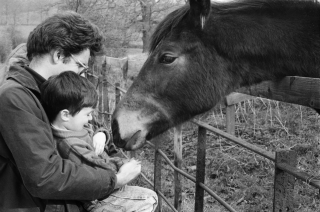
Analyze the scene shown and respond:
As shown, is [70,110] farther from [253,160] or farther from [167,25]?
[253,160]

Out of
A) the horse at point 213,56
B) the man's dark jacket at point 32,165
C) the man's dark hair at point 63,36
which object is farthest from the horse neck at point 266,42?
the man's dark jacket at point 32,165

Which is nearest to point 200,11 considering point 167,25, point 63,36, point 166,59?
point 167,25

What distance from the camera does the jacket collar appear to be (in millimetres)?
1648

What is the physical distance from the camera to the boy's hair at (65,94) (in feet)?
5.57

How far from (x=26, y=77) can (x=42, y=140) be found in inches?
16.0

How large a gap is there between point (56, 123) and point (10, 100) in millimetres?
359

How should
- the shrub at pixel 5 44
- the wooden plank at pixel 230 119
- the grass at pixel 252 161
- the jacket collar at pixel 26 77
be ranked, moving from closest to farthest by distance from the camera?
the jacket collar at pixel 26 77
the grass at pixel 252 161
the wooden plank at pixel 230 119
the shrub at pixel 5 44

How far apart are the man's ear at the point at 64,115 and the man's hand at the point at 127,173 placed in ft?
1.46

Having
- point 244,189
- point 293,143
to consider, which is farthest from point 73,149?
point 293,143

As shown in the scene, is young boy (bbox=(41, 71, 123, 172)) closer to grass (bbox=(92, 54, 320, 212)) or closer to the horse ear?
the horse ear

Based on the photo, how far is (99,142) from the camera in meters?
2.15

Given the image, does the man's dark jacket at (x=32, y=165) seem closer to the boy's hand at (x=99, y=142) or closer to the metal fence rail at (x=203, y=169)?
the boy's hand at (x=99, y=142)

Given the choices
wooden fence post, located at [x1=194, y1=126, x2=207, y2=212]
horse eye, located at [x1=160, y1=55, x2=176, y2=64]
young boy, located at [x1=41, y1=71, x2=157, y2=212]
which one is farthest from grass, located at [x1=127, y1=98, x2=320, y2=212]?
young boy, located at [x1=41, y1=71, x2=157, y2=212]

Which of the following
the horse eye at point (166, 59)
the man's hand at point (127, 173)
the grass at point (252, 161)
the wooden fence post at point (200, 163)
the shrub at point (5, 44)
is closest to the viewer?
the man's hand at point (127, 173)
